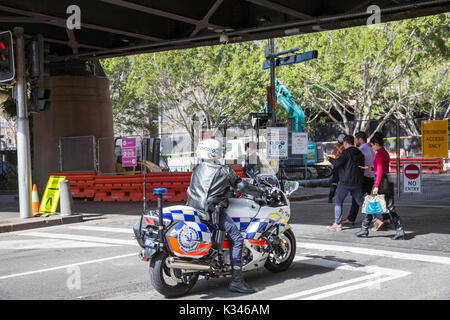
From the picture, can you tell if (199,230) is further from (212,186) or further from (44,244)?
(44,244)

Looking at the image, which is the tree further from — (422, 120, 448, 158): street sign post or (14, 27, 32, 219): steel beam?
(14, 27, 32, 219): steel beam

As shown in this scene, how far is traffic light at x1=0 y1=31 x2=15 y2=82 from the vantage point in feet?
42.3

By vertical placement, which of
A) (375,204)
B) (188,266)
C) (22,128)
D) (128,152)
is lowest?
(188,266)

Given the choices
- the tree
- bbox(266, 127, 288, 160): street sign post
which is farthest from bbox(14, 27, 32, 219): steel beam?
the tree

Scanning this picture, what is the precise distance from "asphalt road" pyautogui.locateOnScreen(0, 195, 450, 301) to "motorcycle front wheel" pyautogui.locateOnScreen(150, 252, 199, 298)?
0.39 feet

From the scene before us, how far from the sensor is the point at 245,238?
643 cm

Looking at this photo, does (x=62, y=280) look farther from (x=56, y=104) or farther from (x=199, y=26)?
(x=56, y=104)

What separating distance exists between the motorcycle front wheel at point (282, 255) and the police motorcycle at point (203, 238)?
0.02 m

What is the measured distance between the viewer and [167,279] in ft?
20.6

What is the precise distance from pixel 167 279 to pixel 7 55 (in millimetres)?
8926

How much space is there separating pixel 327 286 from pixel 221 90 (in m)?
33.3

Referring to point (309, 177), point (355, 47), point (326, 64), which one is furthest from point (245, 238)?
point (326, 64)

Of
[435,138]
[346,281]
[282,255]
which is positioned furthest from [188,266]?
[435,138]

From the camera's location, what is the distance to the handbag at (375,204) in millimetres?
9711
